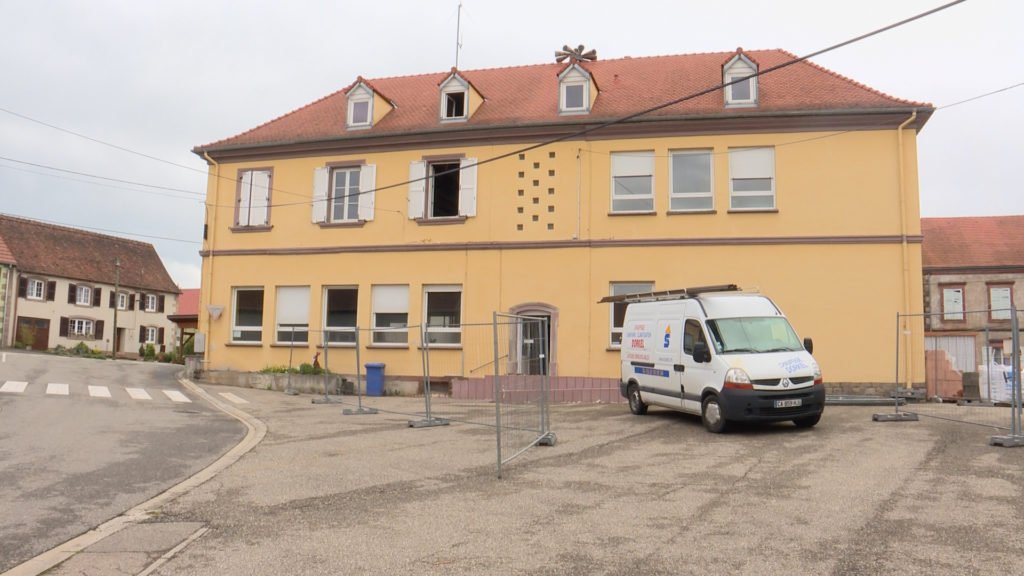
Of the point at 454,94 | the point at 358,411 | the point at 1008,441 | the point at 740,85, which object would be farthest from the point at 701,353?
the point at 454,94

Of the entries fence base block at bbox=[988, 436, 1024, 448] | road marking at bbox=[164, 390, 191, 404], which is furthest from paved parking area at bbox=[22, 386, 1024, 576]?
road marking at bbox=[164, 390, 191, 404]

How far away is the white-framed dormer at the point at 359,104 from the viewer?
2255 cm

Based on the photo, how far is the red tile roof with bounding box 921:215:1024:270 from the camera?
40.5m

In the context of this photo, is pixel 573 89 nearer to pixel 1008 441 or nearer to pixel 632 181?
pixel 632 181

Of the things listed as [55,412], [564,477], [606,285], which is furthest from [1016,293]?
[55,412]

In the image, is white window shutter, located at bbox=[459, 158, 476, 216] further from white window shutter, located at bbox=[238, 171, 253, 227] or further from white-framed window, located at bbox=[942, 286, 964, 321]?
white-framed window, located at bbox=[942, 286, 964, 321]

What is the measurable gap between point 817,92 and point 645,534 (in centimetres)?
1711

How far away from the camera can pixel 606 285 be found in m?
19.6

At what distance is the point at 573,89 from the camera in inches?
828

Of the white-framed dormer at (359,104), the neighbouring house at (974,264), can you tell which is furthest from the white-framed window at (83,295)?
the neighbouring house at (974,264)

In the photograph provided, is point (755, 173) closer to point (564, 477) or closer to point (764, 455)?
point (764, 455)

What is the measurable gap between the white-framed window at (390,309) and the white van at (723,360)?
8837 mm

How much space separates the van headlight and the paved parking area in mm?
796

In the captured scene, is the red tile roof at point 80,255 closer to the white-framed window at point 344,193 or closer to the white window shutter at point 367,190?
the white-framed window at point 344,193
